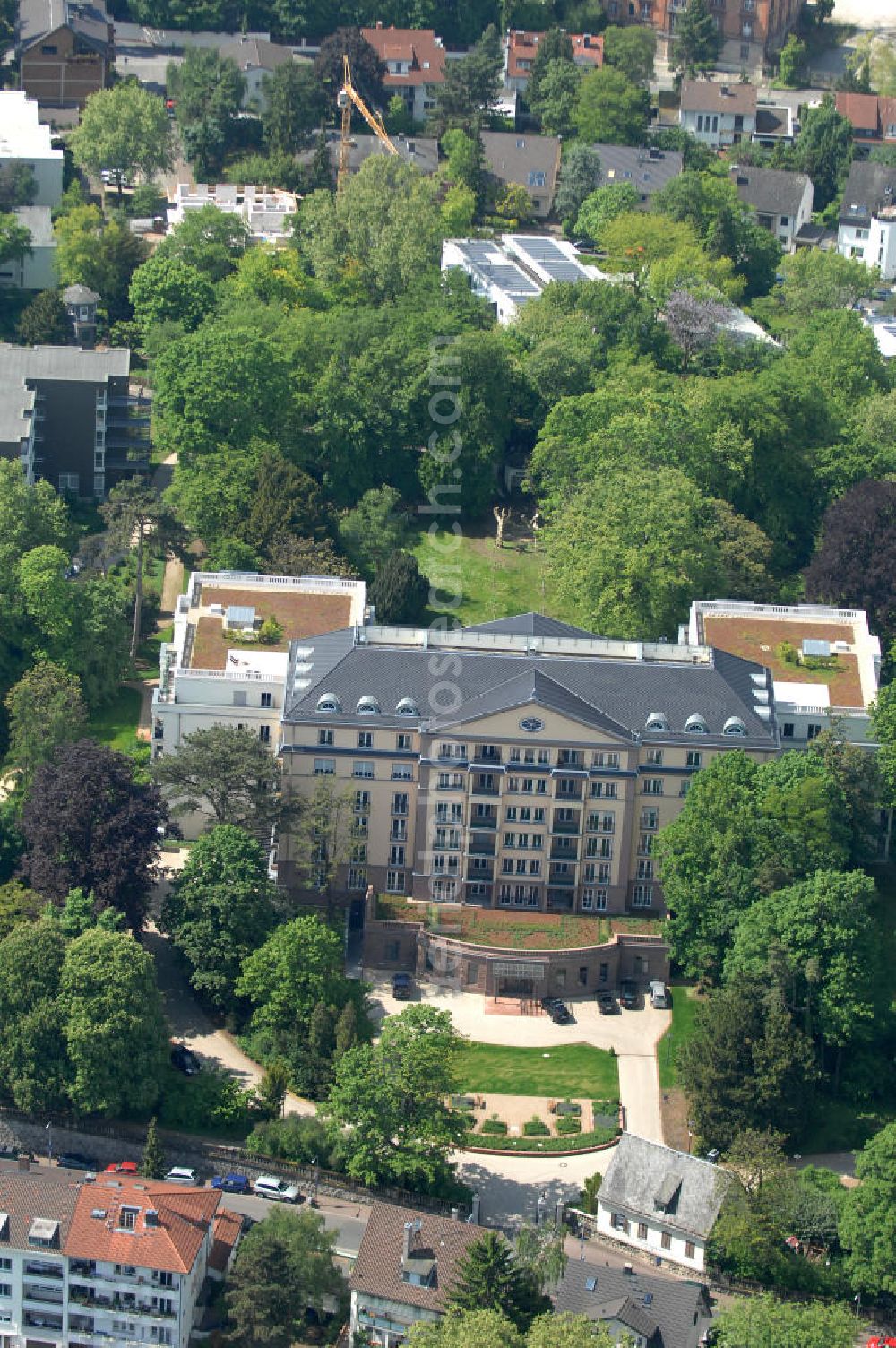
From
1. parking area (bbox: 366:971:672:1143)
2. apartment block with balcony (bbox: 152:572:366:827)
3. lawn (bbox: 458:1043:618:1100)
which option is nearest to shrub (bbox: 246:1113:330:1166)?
lawn (bbox: 458:1043:618:1100)

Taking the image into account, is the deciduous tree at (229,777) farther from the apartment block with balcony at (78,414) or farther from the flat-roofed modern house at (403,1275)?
the apartment block with balcony at (78,414)

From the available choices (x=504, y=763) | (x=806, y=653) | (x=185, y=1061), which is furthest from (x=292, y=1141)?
(x=806, y=653)

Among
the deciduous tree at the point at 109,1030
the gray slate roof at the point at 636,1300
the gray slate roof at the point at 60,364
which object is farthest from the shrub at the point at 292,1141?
the gray slate roof at the point at 60,364

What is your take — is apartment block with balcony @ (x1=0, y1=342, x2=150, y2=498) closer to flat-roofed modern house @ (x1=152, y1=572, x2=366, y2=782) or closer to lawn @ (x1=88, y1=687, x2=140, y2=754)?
lawn @ (x1=88, y1=687, x2=140, y2=754)

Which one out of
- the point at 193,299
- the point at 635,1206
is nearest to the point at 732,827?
the point at 635,1206

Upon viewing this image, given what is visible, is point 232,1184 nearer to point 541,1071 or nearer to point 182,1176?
point 182,1176

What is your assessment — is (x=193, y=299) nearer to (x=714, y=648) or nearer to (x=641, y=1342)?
(x=714, y=648)
